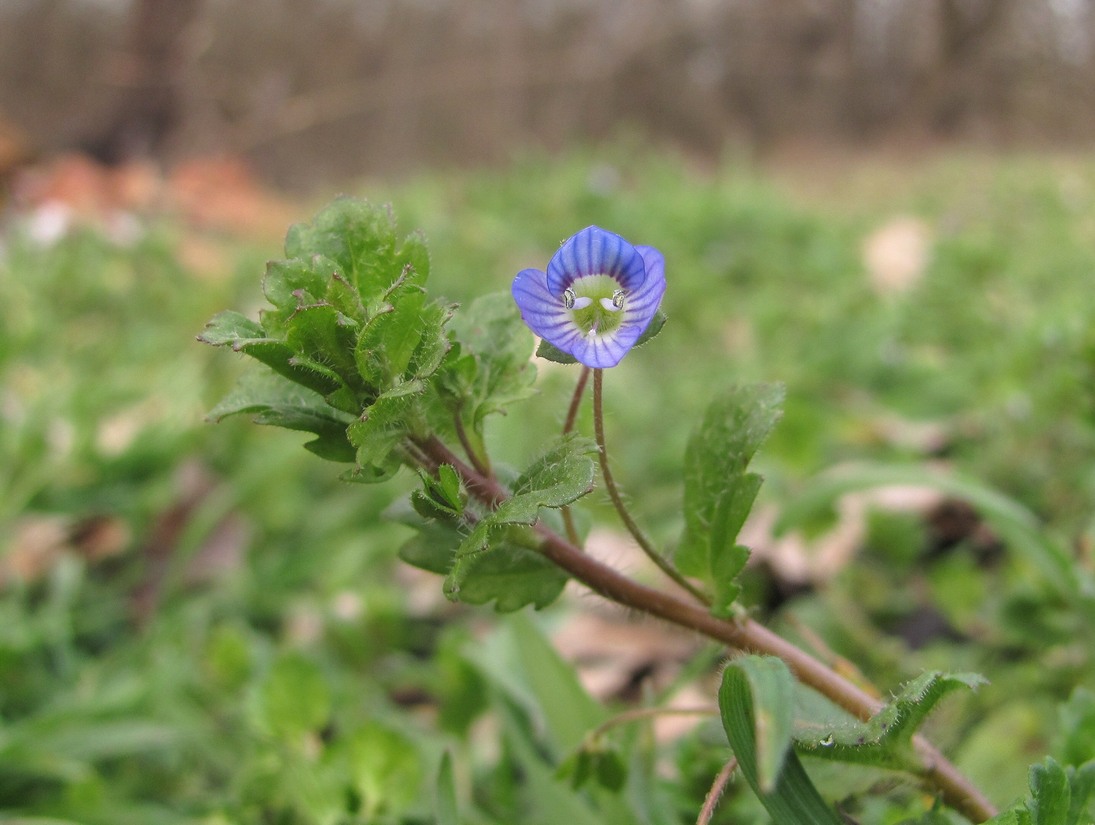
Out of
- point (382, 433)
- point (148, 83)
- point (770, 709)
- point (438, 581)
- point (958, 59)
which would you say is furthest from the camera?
point (958, 59)

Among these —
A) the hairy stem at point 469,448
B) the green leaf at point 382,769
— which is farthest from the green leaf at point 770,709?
the green leaf at point 382,769

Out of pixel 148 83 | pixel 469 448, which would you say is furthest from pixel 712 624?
pixel 148 83

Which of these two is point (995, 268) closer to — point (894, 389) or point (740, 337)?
point (740, 337)

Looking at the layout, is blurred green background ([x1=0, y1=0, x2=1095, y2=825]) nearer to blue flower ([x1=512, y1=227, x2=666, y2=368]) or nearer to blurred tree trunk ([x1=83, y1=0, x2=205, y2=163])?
blue flower ([x1=512, y1=227, x2=666, y2=368])

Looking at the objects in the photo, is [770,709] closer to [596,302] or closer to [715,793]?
[715,793]

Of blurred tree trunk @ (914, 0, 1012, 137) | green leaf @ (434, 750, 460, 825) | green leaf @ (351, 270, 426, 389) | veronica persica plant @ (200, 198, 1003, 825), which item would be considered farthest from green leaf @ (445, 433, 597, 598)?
blurred tree trunk @ (914, 0, 1012, 137)

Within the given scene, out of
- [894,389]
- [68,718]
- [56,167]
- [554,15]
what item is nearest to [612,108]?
[554,15]
